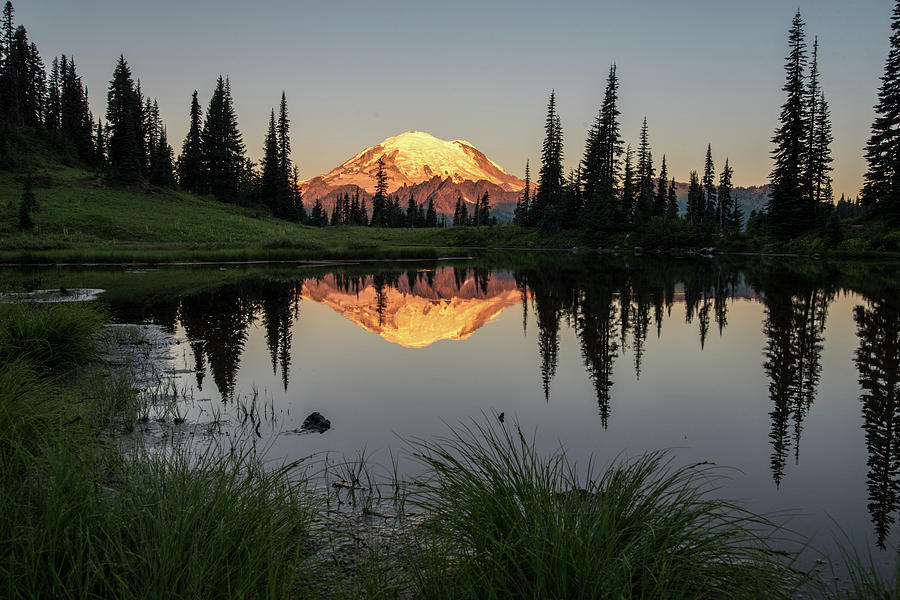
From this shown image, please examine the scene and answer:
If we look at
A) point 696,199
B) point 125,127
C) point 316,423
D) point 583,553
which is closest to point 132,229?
point 125,127

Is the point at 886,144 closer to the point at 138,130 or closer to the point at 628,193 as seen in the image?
the point at 628,193

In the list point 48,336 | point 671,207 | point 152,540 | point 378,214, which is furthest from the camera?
point 378,214

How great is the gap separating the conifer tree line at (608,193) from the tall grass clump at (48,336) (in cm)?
6581

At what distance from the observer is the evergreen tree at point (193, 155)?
283 feet

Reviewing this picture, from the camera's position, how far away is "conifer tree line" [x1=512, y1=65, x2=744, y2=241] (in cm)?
7212

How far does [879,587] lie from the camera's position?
9.09ft

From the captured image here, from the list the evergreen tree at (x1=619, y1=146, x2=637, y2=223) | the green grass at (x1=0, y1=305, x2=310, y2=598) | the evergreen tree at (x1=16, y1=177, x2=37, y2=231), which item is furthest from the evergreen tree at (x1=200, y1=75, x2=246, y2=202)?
the green grass at (x1=0, y1=305, x2=310, y2=598)

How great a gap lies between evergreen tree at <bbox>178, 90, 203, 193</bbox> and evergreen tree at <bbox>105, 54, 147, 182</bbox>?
24.4ft

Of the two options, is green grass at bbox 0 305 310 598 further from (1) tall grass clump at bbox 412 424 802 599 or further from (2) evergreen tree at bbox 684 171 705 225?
(2) evergreen tree at bbox 684 171 705 225

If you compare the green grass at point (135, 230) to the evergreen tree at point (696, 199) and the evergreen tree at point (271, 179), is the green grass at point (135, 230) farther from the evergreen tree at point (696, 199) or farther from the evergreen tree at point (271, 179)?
the evergreen tree at point (696, 199)

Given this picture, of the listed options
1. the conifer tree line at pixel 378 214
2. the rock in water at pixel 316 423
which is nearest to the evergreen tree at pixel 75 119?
the conifer tree line at pixel 378 214

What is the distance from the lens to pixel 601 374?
11.5 meters

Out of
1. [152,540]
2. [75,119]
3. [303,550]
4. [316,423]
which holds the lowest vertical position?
[316,423]

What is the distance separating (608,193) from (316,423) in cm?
6890
